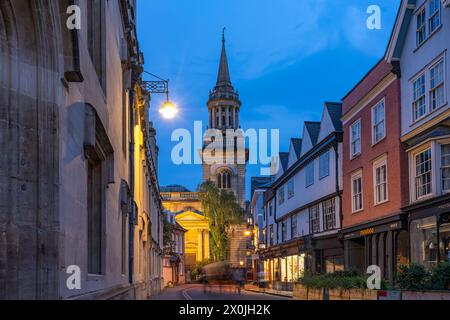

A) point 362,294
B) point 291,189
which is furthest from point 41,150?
point 291,189

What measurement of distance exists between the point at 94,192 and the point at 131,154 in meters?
7.92

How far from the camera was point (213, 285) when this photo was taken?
44062mm

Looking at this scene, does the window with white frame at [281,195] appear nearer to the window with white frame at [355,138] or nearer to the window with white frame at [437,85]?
the window with white frame at [355,138]

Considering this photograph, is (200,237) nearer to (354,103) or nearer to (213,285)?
(213,285)

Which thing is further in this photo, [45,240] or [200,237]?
[200,237]

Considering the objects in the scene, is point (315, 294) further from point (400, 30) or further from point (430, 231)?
point (400, 30)

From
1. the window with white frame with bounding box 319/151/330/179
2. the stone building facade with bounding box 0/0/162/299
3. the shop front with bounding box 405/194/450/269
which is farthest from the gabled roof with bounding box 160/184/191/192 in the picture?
the stone building facade with bounding box 0/0/162/299

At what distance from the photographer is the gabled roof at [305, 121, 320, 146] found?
38.5 metres

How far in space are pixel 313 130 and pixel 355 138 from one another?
9437 mm

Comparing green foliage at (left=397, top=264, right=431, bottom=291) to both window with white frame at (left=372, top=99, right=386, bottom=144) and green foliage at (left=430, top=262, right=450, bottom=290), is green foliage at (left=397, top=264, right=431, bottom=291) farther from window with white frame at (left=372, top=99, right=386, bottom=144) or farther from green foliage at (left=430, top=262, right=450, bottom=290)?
window with white frame at (left=372, top=99, right=386, bottom=144)

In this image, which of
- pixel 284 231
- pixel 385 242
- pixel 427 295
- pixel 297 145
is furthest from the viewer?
pixel 284 231

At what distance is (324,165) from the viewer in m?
35.2

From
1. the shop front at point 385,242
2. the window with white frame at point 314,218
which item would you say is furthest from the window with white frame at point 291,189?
the shop front at point 385,242
